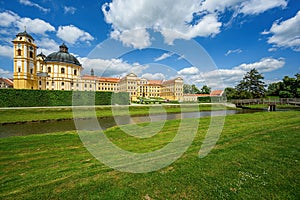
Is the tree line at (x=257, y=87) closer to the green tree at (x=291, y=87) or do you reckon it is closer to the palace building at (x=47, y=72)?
the green tree at (x=291, y=87)

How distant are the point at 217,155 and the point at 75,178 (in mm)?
4454

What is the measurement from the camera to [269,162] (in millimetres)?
4297

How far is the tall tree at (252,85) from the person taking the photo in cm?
5641

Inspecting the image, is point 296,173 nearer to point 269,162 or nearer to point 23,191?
point 269,162

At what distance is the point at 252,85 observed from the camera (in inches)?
2320

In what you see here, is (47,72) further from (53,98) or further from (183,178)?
(183,178)

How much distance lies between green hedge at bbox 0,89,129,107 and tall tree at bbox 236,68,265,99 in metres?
47.4

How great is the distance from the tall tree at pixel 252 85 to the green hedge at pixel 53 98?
47425 mm

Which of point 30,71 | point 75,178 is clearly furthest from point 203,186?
point 30,71

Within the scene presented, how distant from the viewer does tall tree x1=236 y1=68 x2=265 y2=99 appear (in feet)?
185

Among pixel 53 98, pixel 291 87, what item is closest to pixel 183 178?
pixel 53 98

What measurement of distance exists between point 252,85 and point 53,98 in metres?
68.2

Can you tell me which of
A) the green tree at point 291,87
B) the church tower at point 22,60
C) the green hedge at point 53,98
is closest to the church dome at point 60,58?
the church tower at point 22,60

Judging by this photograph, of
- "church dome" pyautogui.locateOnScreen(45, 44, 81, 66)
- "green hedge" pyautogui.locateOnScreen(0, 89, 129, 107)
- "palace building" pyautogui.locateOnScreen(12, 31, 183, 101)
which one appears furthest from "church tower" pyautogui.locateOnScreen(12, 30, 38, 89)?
"green hedge" pyautogui.locateOnScreen(0, 89, 129, 107)
